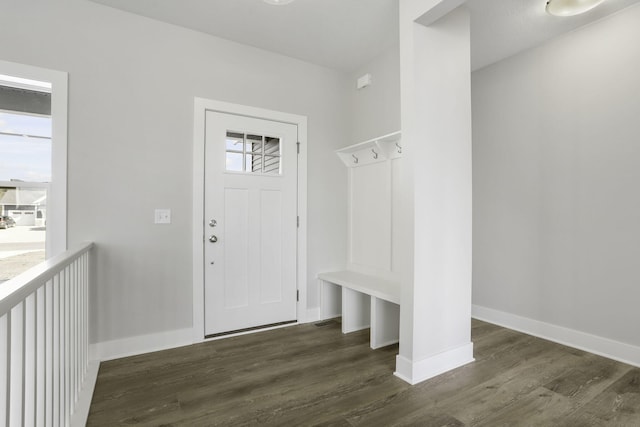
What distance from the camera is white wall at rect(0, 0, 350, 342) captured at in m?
2.41

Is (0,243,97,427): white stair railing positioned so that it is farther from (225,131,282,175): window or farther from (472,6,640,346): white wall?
(472,6,640,346): white wall

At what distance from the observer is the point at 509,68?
321cm

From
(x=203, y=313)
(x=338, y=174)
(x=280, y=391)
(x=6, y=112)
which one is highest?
(x=6, y=112)

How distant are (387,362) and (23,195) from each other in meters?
2.94

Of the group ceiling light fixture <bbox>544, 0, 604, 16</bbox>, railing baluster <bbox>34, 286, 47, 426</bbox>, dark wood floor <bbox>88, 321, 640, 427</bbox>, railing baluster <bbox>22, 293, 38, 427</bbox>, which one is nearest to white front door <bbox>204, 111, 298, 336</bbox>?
→ dark wood floor <bbox>88, 321, 640, 427</bbox>

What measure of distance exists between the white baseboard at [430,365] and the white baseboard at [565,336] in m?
1.01

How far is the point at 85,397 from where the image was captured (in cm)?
195

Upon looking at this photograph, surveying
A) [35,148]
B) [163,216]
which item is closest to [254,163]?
[163,216]

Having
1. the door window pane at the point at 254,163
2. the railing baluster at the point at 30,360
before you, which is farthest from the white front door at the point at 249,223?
the railing baluster at the point at 30,360

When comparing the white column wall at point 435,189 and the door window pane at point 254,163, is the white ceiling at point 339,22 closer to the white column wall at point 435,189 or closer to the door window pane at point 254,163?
the white column wall at point 435,189

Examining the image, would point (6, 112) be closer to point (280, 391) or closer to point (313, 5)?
point (313, 5)

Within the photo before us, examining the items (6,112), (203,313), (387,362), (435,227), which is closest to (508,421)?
A: (387,362)

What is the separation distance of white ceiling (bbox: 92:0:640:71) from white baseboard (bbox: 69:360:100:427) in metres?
2.77

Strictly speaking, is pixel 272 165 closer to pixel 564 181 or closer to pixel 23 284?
pixel 23 284
